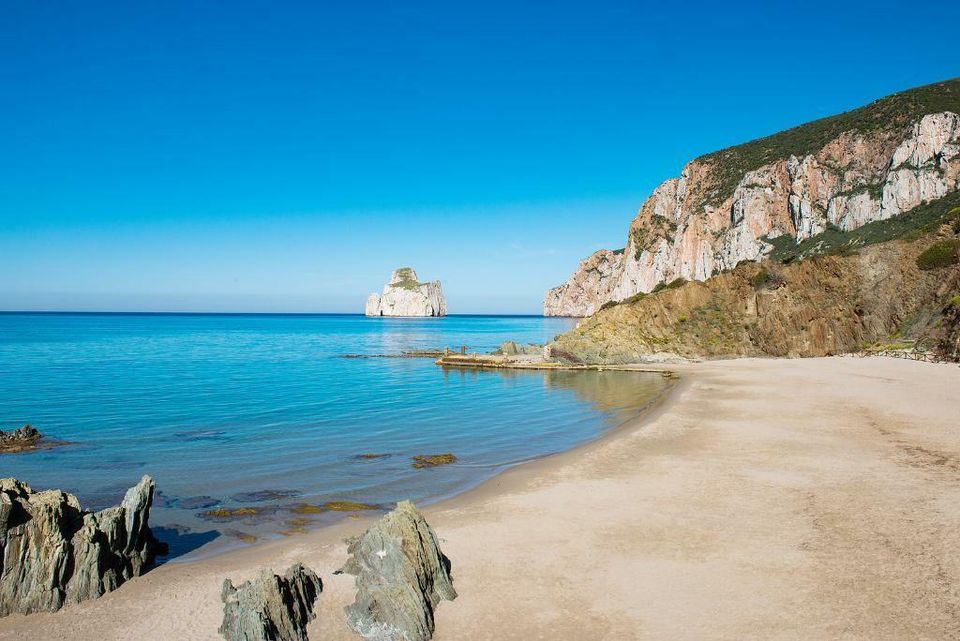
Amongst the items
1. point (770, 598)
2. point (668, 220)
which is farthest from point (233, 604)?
point (668, 220)

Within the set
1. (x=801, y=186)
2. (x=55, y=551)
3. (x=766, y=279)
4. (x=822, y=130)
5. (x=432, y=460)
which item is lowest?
(x=432, y=460)

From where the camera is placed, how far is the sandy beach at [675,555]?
7.87 metres

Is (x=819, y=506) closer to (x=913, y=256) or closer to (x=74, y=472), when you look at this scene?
(x=74, y=472)

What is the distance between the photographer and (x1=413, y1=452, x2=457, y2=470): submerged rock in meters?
17.9

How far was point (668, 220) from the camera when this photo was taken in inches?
6068

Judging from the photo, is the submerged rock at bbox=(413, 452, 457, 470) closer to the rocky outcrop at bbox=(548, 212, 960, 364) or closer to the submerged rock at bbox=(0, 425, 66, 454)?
the submerged rock at bbox=(0, 425, 66, 454)

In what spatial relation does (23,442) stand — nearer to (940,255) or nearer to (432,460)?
(432,460)

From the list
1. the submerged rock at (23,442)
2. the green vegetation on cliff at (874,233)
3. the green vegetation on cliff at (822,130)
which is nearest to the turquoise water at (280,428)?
the submerged rock at (23,442)

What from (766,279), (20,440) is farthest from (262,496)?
(766,279)

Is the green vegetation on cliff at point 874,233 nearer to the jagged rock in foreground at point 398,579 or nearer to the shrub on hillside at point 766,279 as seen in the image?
the shrub on hillside at point 766,279

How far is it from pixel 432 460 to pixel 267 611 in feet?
35.5

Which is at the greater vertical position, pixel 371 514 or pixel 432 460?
pixel 432 460

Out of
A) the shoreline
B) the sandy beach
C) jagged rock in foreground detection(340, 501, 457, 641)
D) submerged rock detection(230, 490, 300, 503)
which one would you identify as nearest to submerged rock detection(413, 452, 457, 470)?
the shoreline

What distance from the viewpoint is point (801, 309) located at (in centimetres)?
4744
